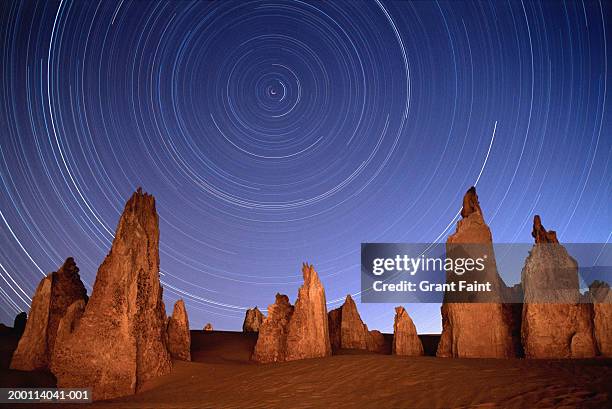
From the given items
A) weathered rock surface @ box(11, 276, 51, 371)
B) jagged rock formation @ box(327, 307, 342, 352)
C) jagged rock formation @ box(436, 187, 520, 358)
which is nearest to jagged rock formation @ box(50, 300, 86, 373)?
weathered rock surface @ box(11, 276, 51, 371)

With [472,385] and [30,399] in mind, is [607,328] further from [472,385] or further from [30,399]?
[30,399]

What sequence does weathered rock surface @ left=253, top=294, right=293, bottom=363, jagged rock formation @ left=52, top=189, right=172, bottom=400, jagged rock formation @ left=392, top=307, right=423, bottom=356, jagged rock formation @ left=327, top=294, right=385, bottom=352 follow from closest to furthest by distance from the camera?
jagged rock formation @ left=52, top=189, right=172, bottom=400
jagged rock formation @ left=392, top=307, right=423, bottom=356
weathered rock surface @ left=253, top=294, right=293, bottom=363
jagged rock formation @ left=327, top=294, right=385, bottom=352

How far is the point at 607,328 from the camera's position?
74.1ft

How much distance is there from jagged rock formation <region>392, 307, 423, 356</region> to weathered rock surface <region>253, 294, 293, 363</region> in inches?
299

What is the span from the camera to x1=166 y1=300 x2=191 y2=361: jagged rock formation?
97.5 ft

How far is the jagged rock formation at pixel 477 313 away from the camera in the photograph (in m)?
23.9

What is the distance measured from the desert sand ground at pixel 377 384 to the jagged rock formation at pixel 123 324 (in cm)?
120

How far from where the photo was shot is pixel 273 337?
31.6m

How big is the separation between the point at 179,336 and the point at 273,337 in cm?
638

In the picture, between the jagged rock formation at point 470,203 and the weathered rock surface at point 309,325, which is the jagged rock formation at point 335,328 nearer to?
the weathered rock surface at point 309,325

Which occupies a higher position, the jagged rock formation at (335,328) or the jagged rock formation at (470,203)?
the jagged rock formation at (470,203)

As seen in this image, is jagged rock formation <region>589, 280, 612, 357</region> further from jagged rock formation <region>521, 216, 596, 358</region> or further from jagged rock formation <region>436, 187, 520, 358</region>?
jagged rock formation <region>436, 187, 520, 358</region>

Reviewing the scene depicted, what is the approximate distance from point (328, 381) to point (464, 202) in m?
14.5

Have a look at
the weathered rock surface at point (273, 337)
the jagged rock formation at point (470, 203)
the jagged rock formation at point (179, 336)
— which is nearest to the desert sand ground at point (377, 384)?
the jagged rock formation at point (179, 336)
